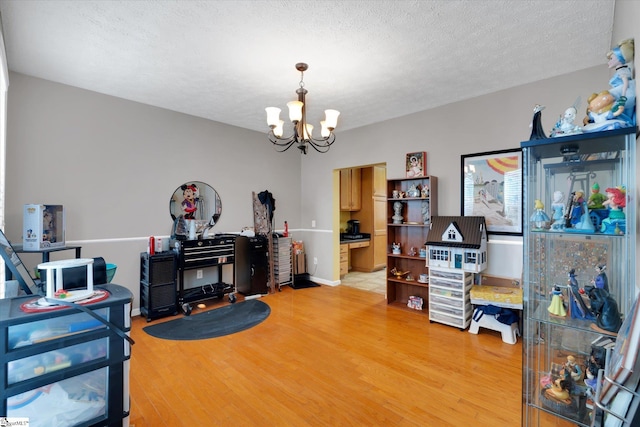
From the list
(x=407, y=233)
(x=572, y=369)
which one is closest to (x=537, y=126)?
(x=572, y=369)

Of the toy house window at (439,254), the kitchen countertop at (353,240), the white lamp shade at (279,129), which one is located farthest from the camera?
the kitchen countertop at (353,240)

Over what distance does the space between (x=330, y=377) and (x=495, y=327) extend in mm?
1890

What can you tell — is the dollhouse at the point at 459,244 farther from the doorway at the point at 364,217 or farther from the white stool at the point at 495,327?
the doorway at the point at 364,217

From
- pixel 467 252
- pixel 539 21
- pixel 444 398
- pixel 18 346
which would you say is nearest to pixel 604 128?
Answer: pixel 539 21

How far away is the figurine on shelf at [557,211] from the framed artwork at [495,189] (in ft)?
6.50

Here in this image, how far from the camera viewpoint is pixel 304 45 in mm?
2365

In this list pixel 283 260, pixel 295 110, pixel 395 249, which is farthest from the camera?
pixel 283 260

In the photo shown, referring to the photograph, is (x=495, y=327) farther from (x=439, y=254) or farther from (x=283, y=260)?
(x=283, y=260)

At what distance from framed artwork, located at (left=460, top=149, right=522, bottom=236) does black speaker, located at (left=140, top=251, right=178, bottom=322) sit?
12.3ft

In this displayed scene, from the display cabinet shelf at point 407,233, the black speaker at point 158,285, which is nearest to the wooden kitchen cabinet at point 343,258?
the display cabinet shelf at point 407,233

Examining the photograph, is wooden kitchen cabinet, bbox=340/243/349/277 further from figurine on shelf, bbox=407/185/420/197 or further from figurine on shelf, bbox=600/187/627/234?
figurine on shelf, bbox=600/187/627/234

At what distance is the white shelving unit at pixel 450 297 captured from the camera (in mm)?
3204

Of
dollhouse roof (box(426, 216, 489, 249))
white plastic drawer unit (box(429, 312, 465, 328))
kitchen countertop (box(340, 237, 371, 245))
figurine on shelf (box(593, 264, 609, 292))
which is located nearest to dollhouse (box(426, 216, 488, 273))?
dollhouse roof (box(426, 216, 489, 249))

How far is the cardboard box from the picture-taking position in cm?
250
